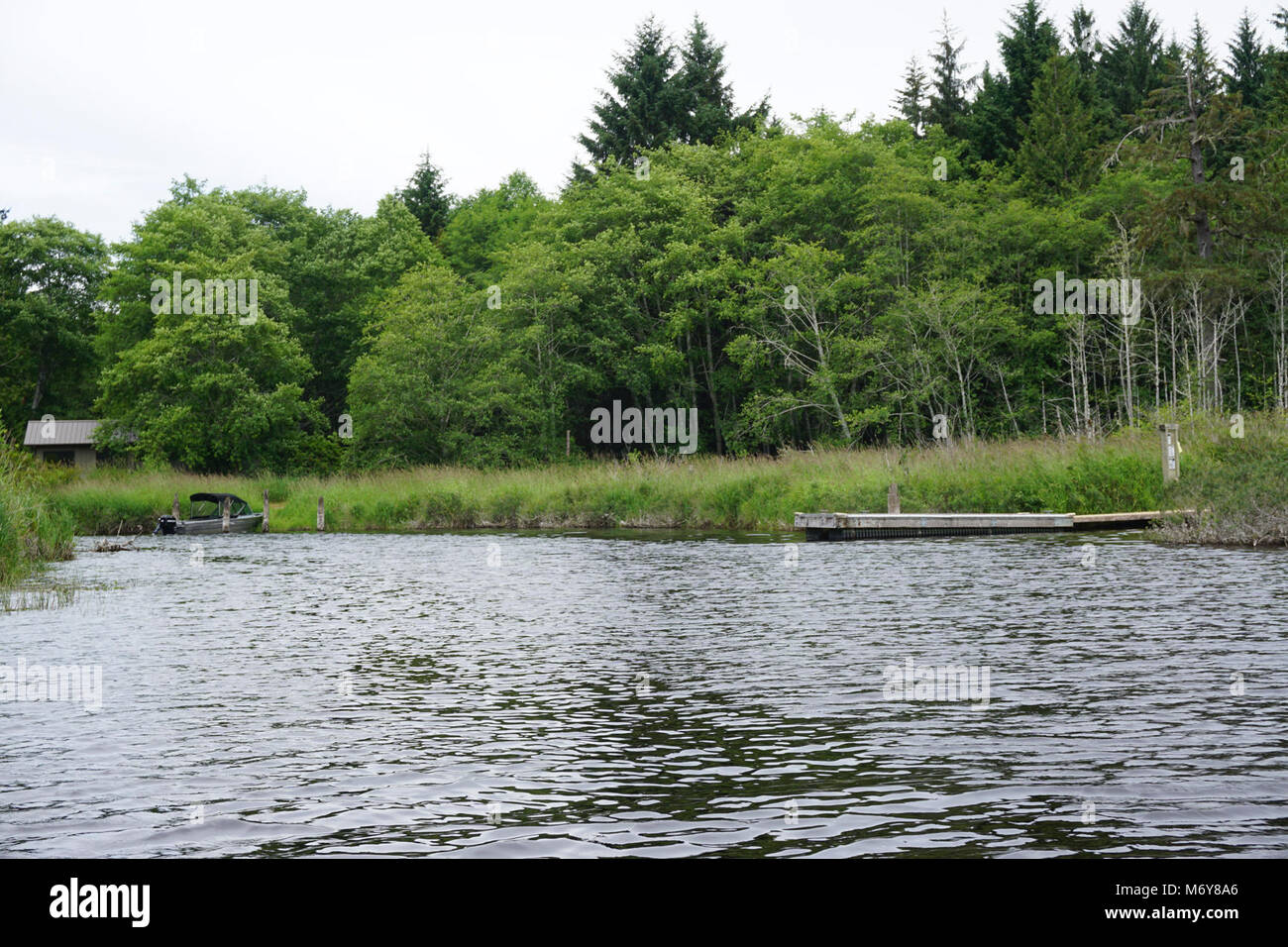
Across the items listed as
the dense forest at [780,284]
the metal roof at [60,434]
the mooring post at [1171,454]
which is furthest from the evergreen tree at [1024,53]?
the metal roof at [60,434]

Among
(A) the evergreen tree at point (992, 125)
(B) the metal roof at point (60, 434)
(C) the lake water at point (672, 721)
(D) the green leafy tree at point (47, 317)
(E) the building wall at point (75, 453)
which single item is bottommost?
(C) the lake water at point (672, 721)

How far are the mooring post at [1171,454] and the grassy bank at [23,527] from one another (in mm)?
25294

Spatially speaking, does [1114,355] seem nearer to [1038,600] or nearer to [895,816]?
[1038,600]

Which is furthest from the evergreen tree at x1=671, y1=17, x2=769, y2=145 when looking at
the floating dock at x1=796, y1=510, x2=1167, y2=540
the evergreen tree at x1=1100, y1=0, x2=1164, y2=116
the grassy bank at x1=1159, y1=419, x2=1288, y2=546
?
the grassy bank at x1=1159, y1=419, x2=1288, y2=546

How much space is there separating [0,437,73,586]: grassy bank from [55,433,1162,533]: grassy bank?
17.2m

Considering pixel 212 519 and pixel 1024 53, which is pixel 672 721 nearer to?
pixel 212 519

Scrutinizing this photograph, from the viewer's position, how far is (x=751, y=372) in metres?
59.3

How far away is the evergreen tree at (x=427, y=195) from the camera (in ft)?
287

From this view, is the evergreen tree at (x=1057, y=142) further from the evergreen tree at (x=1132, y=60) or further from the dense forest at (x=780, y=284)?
the evergreen tree at (x=1132, y=60)

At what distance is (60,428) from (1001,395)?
53.6 m

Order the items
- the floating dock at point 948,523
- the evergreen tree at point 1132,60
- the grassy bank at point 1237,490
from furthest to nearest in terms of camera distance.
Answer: the evergreen tree at point 1132,60
the floating dock at point 948,523
the grassy bank at point 1237,490

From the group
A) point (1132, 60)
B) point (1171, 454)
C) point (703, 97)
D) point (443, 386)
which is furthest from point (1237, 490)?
point (1132, 60)

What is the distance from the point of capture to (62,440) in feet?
250
